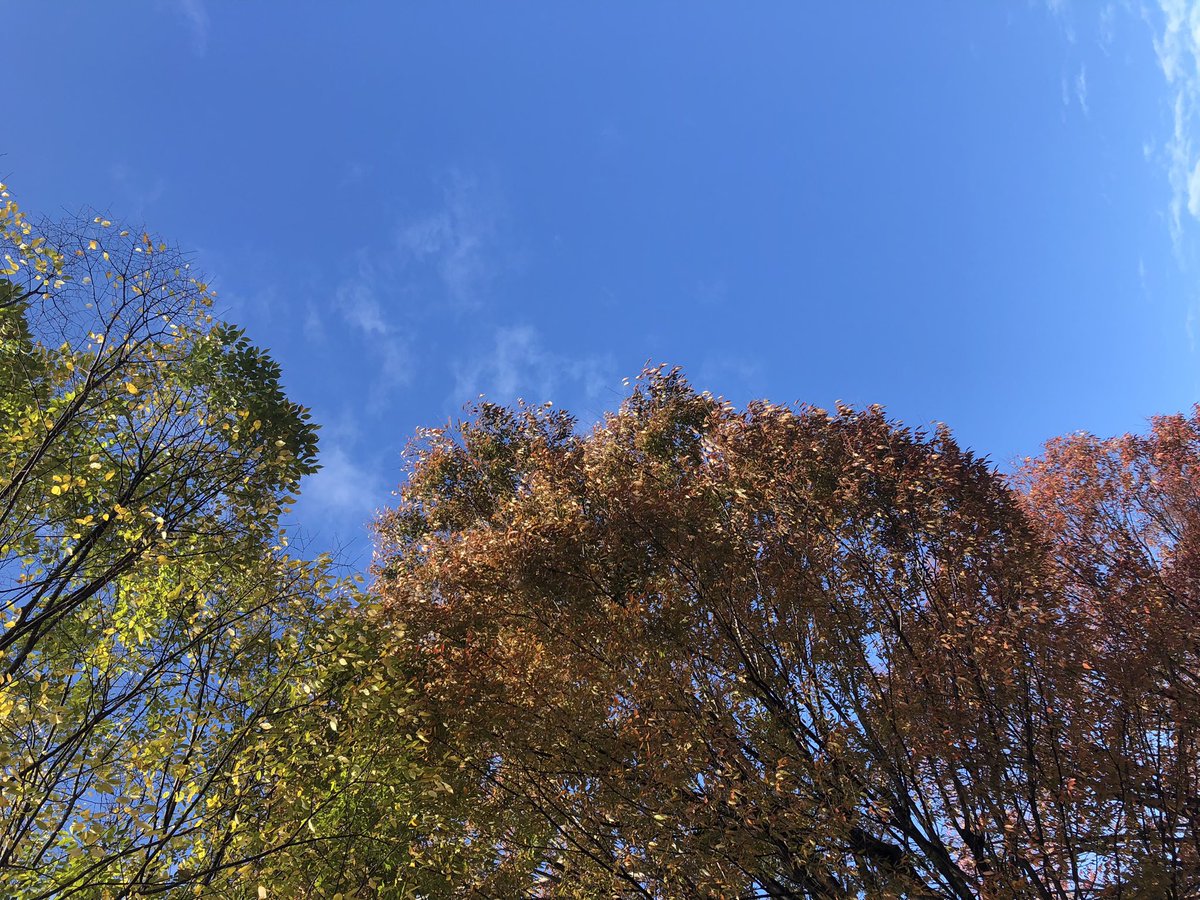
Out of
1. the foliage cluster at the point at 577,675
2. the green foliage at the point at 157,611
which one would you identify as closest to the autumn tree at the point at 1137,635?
the foliage cluster at the point at 577,675

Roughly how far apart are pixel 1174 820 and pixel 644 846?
614 cm

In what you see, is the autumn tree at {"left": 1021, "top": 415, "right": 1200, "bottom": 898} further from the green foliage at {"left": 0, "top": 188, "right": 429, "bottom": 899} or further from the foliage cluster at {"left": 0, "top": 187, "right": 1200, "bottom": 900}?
the green foliage at {"left": 0, "top": 188, "right": 429, "bottom": 899}

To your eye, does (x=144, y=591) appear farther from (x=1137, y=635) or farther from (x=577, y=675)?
(x=1137, y=635)

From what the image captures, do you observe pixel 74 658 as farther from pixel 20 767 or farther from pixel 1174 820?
pixel 1174 820

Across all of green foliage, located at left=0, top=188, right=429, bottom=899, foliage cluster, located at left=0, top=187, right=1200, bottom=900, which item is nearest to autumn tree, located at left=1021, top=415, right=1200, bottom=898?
foliage cluster, located at left=0, top=187, right=1200, bottom=900

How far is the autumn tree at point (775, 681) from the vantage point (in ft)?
25.7

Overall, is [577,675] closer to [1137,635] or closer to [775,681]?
[775,681]

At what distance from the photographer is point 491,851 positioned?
940 centimetres

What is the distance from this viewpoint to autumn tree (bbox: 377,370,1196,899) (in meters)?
7.83

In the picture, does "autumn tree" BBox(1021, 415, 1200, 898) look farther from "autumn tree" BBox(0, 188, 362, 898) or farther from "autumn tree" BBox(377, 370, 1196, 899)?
"autumn tree" BBox(0, 188, 362, 898)

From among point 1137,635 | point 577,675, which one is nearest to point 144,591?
point 577,675

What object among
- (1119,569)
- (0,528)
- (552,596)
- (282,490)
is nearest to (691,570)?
(552,596)

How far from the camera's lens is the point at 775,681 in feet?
31.7

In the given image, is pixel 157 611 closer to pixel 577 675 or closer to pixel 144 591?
pixel 144 591
